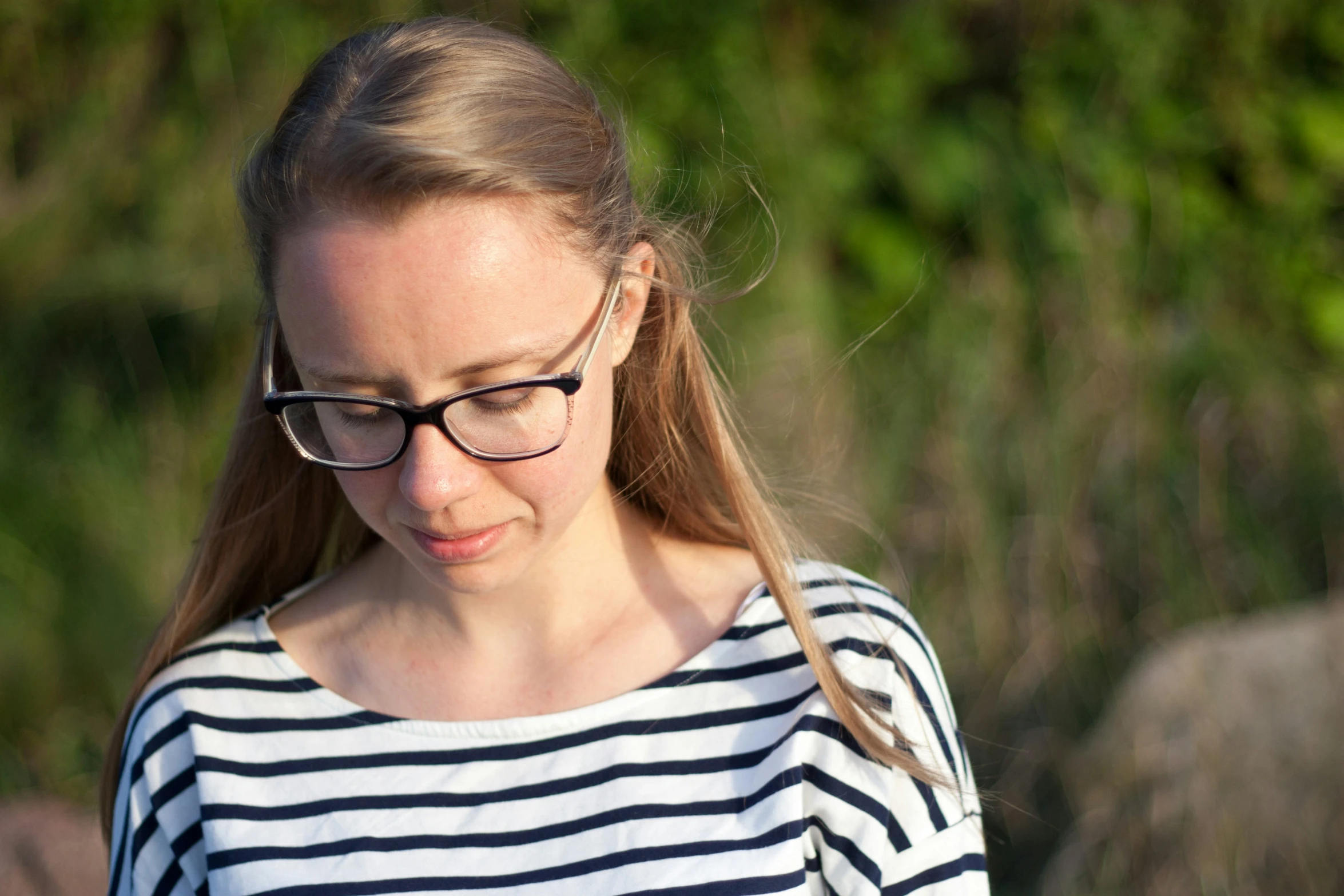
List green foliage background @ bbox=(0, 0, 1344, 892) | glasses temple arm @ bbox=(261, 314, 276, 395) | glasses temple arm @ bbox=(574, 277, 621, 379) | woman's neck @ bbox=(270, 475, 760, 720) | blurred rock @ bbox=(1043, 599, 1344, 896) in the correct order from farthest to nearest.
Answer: green foliage background @ bbox=(0, 0, 1344, 892), blurred rock @ bbox=(1043, 599, 1344, 896), woman's neck @ bbox=(270, 475, 760, 720), glasses temple arm @ bbox=(261, 314, 276, 395), glasses temple arm @ bbox=(574, 277, 621, 379)

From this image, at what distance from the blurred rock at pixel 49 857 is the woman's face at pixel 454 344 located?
4.57 ft

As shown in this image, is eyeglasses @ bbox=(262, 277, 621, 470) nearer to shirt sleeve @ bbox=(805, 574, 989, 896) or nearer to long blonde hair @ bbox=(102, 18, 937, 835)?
long blonde hair @ bbox=(102, 18, 937, 835)

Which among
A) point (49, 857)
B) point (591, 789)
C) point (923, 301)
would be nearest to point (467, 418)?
point (591, 789)

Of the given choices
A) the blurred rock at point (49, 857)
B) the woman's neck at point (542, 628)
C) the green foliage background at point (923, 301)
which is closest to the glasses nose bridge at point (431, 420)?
the woman's neck at point (542, 628)

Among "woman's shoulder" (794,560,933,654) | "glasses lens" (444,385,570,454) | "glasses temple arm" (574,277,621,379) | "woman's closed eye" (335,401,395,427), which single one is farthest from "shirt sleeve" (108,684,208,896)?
"woman's shoulder" (794,560,933,654)

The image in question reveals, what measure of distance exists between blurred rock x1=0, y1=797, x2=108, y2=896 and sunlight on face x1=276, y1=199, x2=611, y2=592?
54.7 inches

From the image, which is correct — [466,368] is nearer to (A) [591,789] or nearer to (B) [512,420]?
(B) [512,420]

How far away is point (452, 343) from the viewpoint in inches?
52.6

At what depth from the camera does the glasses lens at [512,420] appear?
1.39m

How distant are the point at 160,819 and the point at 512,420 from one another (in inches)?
32.5

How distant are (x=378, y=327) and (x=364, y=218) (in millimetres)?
135

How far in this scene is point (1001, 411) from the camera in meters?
3.61

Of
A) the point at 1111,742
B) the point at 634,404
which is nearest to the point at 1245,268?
the point at 1111,742

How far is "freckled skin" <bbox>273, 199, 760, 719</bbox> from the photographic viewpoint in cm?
134
